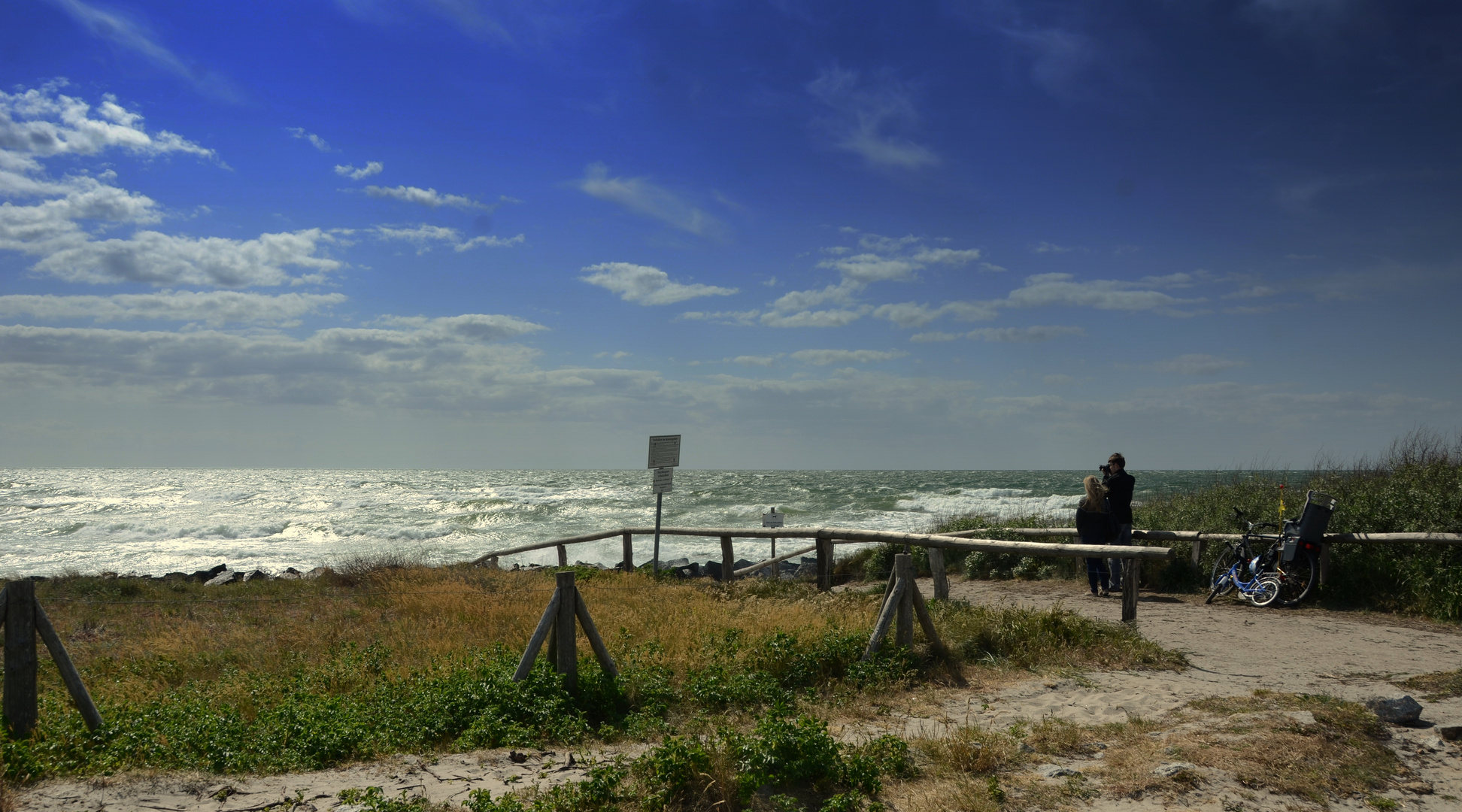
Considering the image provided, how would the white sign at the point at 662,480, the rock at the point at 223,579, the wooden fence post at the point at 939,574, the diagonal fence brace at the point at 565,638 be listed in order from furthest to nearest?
the rock at the point at 223,579, the white sign at the point at 662,480, the wooden fence post at the point at 939,574, the diagonal fence brace at the point at 565,638

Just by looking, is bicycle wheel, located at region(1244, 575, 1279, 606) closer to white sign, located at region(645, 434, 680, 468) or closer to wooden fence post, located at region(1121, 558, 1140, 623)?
wooden fence post, located at region(1121, 558, 1140, 623)

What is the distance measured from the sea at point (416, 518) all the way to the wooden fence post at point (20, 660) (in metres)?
15.2

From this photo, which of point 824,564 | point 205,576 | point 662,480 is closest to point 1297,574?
point 824,564

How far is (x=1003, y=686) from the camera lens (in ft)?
24.8

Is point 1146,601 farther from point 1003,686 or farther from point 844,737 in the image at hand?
point 844,737

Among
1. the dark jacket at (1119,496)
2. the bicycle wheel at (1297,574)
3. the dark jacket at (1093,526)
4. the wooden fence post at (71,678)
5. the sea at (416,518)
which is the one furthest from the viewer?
the sea at (416,518)

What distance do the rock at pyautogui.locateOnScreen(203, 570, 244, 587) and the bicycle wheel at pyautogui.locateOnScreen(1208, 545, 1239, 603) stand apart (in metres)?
19.8

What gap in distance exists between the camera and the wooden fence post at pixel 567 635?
6805mm

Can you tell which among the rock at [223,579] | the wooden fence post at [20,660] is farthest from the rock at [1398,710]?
the rock at [223,579]

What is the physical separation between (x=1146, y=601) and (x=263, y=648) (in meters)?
11.9

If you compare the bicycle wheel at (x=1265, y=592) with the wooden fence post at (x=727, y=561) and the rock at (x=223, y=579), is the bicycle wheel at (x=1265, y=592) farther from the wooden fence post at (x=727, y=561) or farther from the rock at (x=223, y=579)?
the rock at (x=223, y=579)

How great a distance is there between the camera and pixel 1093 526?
12.5m

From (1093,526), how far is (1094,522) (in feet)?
0.19

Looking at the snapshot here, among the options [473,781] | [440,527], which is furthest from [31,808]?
[440,527]
